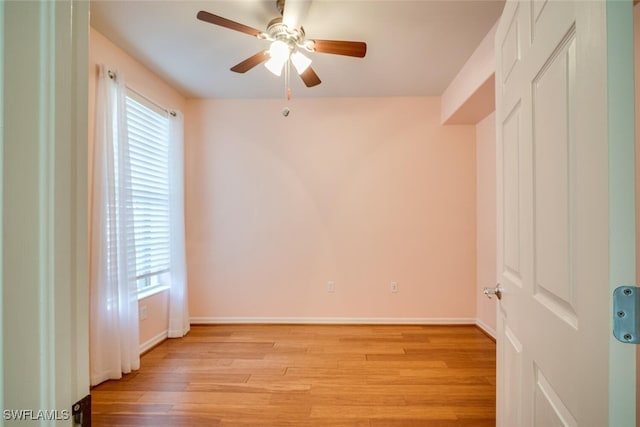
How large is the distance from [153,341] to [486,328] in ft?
11.1

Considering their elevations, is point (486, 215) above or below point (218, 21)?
below

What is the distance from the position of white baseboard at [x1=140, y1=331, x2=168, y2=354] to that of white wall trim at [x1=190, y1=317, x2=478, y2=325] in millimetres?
425

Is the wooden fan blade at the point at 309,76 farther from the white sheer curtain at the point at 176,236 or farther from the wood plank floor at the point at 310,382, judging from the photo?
the wood plank floor at the point at 310,382

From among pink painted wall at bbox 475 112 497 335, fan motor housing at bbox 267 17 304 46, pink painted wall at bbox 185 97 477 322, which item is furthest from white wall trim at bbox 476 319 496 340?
fan motor housing at bbox 267 17 304 46

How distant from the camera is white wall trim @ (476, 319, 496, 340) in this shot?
301 cm

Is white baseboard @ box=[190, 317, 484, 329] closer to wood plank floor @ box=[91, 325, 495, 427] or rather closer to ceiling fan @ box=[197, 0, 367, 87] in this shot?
wood plank floor @ box=[91, 325, 495, 427]

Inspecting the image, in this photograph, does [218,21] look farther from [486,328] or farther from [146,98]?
[486,328]

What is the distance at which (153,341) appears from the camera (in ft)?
9.58

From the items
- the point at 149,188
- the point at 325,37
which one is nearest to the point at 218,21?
the point at 325,37

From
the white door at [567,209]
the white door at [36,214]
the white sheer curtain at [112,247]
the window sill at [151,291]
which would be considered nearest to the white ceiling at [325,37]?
the white sheer curtain at [112,247]

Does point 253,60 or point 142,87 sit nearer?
point 253,60

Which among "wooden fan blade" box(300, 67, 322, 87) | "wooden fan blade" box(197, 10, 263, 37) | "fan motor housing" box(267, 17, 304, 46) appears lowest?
"wooden fan blade" box(300, 67, 322, 87)

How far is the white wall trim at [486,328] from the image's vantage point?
3014 mm

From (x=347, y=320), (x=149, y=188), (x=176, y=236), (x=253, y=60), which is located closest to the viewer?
(x=253, y=60)
